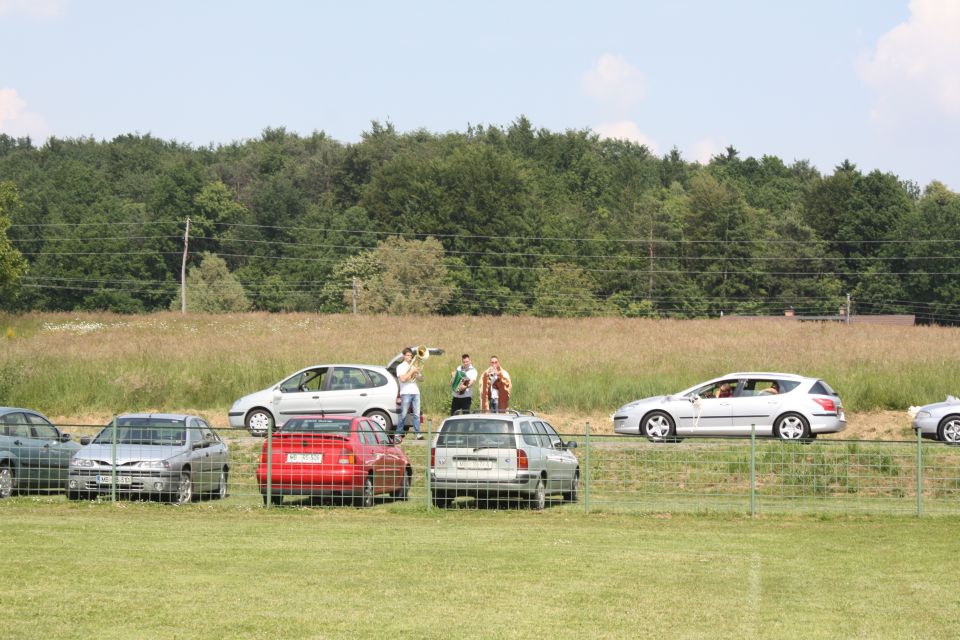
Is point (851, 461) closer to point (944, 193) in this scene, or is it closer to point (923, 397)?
point (923, 397)

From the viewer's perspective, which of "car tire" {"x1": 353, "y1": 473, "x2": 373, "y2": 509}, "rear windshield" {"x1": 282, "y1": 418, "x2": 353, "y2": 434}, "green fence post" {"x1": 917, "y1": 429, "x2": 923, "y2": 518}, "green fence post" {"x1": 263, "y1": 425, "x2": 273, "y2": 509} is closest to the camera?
"green fence post" {"x1": 917, "y1": 429, "x2": 923, "y2": 518}

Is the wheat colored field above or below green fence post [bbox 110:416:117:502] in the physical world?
above

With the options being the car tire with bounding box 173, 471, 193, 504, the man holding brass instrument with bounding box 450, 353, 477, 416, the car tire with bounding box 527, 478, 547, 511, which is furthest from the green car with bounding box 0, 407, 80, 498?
the man holding brass instrument with bounding box 450, 353, 477, 416

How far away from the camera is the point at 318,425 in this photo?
21000mm

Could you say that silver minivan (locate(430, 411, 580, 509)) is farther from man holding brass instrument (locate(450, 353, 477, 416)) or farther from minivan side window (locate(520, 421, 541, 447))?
man holding brass instrument (locate(450, 353, 477, 416))

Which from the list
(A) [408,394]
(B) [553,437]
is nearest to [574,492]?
(B) [553,437]

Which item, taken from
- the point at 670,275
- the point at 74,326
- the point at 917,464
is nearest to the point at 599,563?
the point at 917,464

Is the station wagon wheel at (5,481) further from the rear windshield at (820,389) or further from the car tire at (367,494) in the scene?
the rear windshield at (820,389)

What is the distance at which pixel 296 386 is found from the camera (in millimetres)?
30375

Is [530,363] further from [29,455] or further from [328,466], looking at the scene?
[29,455]

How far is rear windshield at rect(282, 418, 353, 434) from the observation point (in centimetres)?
2069

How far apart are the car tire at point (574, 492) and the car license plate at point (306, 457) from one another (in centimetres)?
410

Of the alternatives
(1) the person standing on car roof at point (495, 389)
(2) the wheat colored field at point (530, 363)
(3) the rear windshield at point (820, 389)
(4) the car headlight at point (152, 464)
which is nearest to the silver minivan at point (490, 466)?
(4) the car headlight at point (152, 464)

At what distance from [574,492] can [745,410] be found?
8973 millimetres
